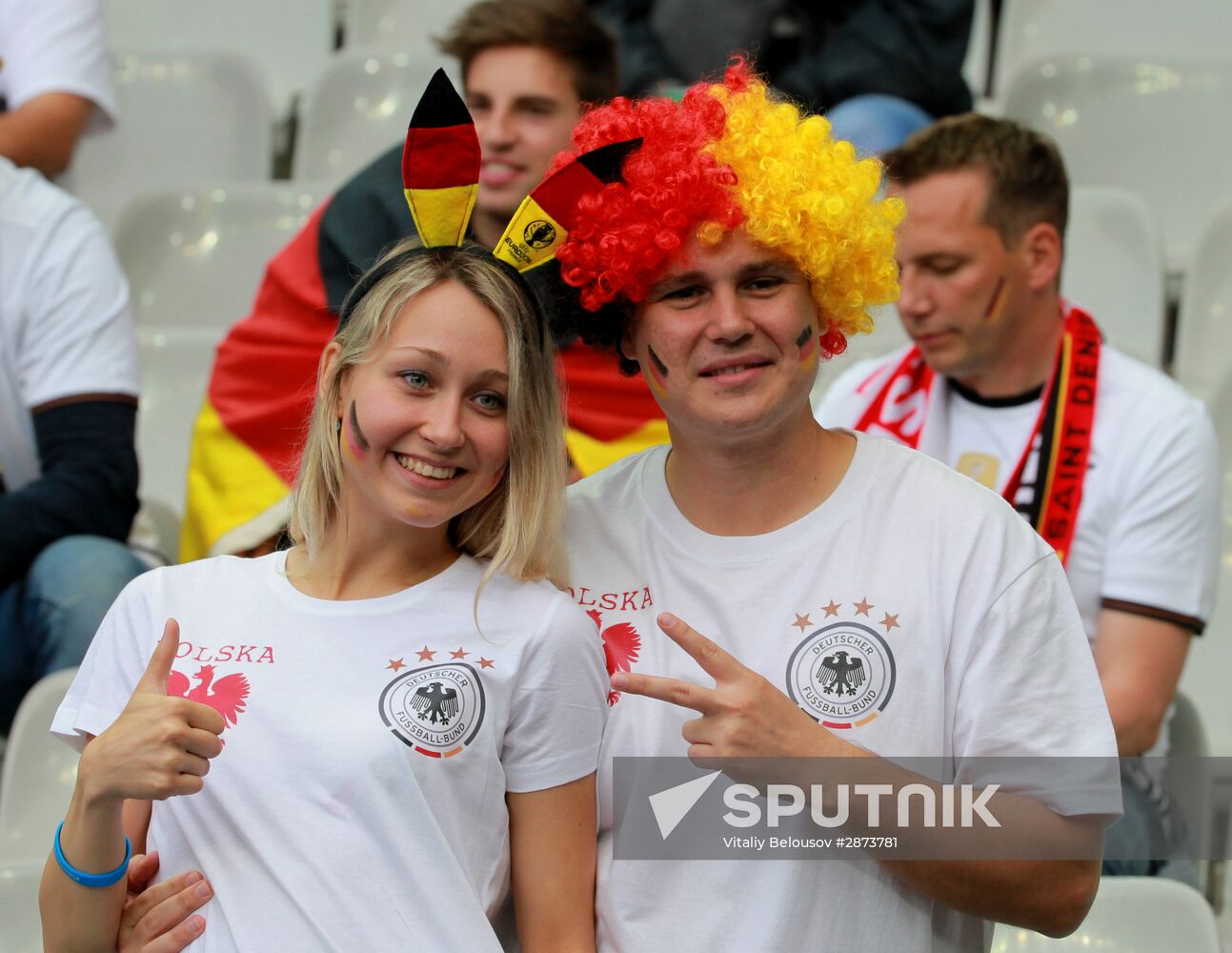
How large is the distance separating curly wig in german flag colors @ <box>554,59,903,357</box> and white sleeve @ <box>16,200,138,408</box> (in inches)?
51.5

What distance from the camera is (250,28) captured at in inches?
179

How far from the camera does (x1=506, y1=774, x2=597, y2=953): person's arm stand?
5.27 ft

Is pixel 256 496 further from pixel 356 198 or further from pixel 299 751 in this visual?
pixel 299 751

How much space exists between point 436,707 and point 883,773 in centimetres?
44

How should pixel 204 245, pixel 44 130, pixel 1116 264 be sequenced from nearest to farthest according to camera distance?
pixel 44 130, pixel 1116 264, pixel 204 245

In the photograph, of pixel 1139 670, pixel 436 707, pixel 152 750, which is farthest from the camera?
pixel 1139 670

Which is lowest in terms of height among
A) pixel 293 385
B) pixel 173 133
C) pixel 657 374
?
pixel 657 374

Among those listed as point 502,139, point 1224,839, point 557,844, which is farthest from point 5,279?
point 1224,839

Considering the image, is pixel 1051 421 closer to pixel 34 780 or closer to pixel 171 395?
pixel 34 780

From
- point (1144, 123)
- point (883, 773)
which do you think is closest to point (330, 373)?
point (883, 773)

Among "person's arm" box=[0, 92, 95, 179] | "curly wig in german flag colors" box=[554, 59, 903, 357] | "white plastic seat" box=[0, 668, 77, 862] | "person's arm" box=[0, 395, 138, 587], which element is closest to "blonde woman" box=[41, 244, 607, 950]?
"curly wig in german flag colors" box=[554, 59, 903, 357]

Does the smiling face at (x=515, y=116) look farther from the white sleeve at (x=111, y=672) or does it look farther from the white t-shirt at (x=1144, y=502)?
the white sleeve at (x=111, y=672)

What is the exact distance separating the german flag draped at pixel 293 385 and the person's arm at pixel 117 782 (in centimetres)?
126

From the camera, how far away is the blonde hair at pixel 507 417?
167 cm
